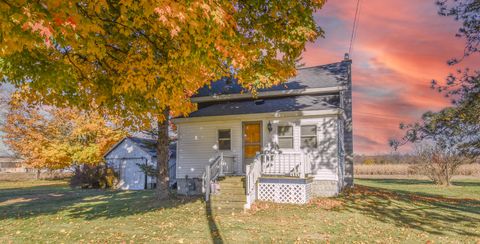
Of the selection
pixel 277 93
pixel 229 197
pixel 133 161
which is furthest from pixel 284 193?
pixel 133 161

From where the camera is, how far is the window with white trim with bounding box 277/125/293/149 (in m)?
15.0

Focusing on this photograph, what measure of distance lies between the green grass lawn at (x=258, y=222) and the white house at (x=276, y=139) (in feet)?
3.62

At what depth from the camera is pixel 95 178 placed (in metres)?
24.3

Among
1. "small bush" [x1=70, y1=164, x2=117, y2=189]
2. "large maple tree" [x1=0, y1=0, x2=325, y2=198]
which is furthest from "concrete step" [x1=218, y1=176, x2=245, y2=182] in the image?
"small bush" [x1=70, y1=164, x2=117, y2=189]

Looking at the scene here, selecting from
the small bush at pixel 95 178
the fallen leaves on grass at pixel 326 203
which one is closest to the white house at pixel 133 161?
the small bush at pixel 95 178

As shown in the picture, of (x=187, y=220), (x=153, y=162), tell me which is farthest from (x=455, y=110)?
(x=153, y=162)

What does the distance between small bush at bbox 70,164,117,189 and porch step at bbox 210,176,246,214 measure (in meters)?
13.7

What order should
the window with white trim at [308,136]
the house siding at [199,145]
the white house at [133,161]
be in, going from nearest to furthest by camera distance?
the window with white trim at [308,136]
the house siding at [199,145]
the white house at [133,161]

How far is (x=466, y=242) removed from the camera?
24.3 ft

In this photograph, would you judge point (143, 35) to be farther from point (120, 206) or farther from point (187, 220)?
point (120, 206)

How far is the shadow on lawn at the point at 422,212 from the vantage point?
29.7ft

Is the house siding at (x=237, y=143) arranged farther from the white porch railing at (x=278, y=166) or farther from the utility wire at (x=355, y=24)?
the utility wire at (x=355, y=24)

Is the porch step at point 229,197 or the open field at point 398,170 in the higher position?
the porch step at point 229,197

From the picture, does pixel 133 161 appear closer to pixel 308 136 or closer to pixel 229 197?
pixel 229 197
